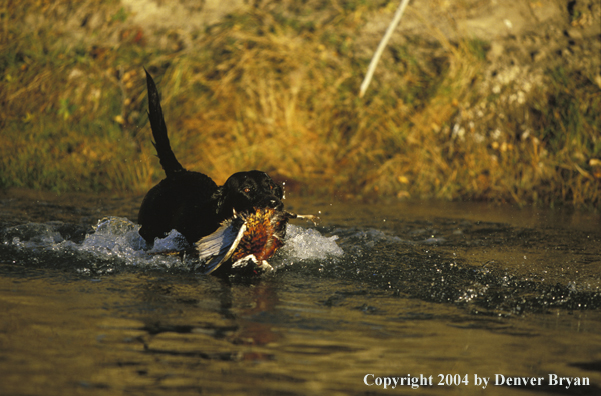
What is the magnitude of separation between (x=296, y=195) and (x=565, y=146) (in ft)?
11.1

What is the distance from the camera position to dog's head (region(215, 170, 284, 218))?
421 cm

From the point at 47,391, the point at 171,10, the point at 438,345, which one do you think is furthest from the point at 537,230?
the point at 171,10

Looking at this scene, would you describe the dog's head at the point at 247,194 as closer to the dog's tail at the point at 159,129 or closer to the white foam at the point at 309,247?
the white foam at the point at 309,247

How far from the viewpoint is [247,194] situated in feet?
14.2

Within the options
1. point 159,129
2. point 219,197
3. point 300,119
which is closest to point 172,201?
point 159,129

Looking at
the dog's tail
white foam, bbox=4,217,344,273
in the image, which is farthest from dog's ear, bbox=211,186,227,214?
the dog's tail

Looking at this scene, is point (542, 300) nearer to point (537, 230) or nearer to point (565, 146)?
point (537, 230)

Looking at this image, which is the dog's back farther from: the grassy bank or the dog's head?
the grassy bank

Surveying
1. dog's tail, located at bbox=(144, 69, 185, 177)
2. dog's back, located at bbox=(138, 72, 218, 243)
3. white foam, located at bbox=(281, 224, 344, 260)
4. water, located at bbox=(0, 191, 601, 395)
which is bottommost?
water, located at bbox=(0, 191, 601, 395)

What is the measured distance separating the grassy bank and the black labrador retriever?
3.01 meters

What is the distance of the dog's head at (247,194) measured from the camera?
13.8 ft

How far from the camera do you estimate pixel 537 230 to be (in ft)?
21.0

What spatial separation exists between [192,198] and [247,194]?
2.79 ft

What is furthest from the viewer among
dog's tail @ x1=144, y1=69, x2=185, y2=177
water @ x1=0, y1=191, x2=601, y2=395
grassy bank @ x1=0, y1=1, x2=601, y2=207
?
grassy bank @ x1=0, y1=1, x2=601, y2=207
